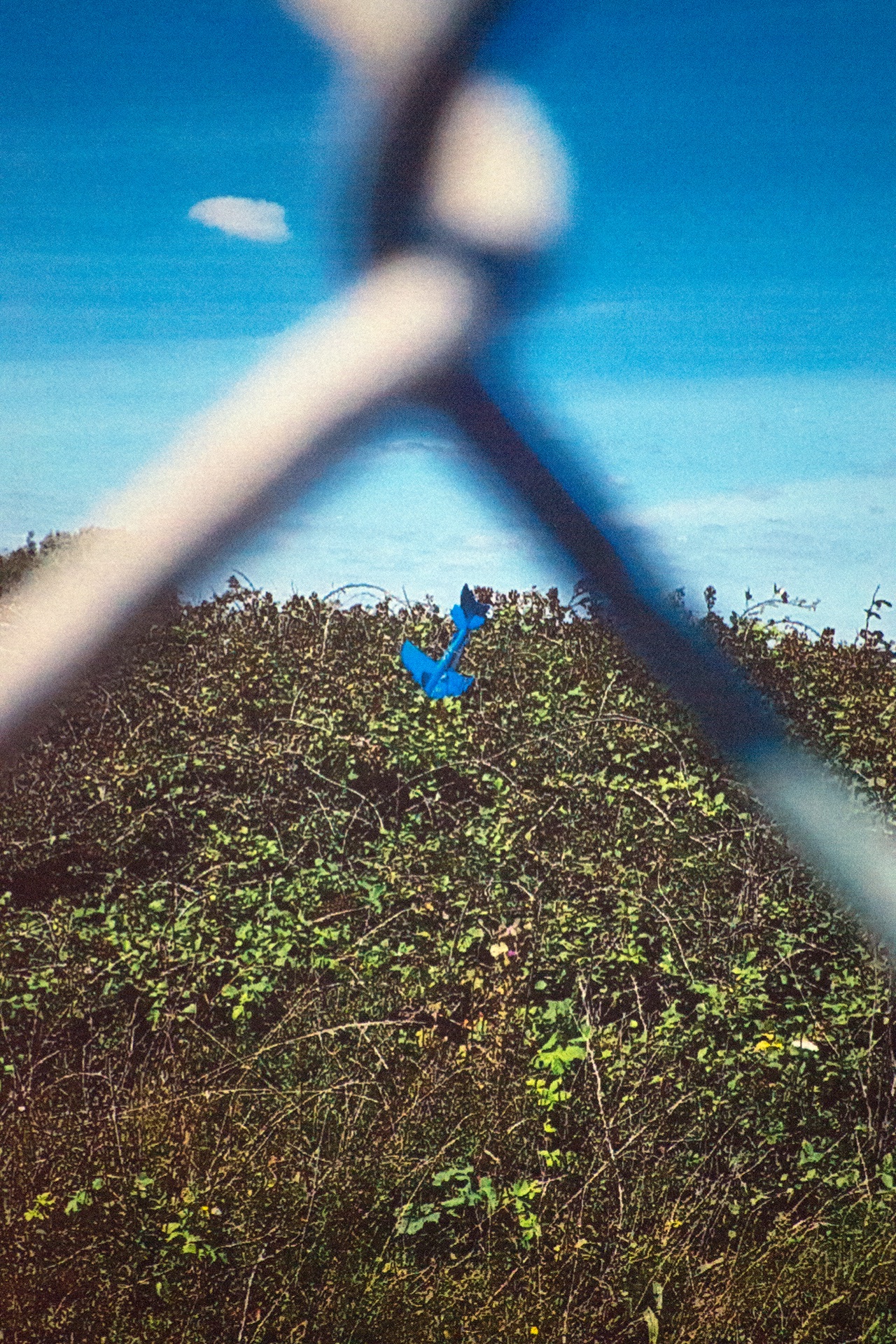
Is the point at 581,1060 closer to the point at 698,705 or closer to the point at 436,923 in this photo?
the point at 436,923

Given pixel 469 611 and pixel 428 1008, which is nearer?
pixel 469 611

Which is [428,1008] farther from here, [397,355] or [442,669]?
[397,355]

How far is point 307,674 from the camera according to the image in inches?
143

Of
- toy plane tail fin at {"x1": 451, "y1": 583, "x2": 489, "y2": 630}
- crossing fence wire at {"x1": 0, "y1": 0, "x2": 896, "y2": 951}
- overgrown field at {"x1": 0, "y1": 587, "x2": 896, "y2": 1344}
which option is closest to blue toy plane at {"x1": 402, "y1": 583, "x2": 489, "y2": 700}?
toy plane tail fin at {"x1": 451, "y1": 583, "x2": 489, "y2": 630}

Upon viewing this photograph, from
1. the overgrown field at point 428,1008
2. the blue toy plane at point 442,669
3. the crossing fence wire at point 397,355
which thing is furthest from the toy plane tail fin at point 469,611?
the crossing fence wire at point 397,355

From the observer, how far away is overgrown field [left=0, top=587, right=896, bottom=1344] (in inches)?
100

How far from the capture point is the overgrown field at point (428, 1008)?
2549 millimetres

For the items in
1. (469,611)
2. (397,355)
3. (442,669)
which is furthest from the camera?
(442,669)

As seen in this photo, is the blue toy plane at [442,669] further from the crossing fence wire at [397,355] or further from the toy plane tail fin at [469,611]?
the crossing fence wire at [397,355]

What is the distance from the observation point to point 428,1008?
10.2 ft

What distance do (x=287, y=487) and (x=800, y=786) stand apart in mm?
1514

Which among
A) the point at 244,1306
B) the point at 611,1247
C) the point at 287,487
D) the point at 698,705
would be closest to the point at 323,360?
the point at 287,487

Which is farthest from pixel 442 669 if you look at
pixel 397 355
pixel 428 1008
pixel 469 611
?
pixel 397 355

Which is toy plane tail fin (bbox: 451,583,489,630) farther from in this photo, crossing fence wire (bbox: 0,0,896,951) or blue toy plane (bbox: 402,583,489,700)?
crossing fence wire (bbox: 0,0,896,951)
